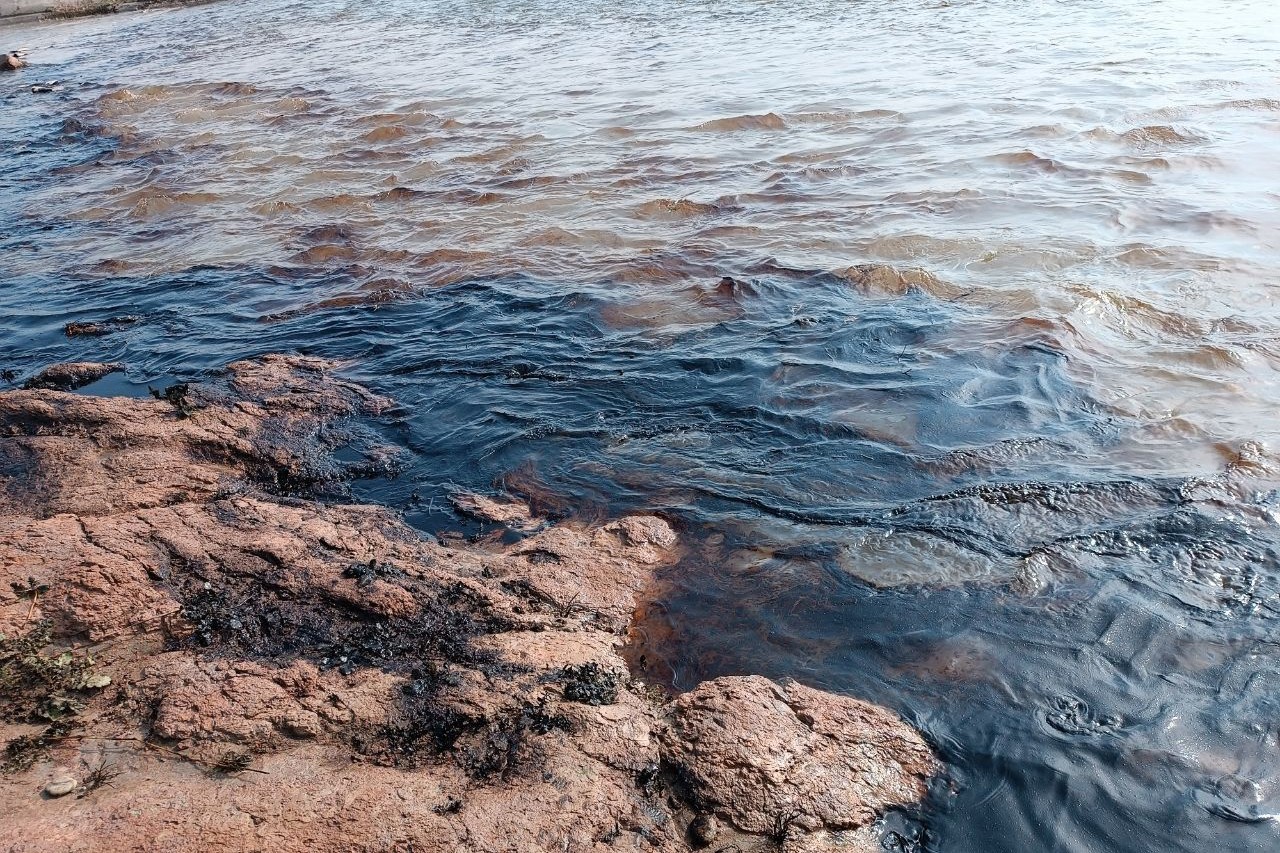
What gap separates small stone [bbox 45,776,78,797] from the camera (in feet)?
8.07

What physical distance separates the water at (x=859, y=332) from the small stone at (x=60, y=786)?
1.98 metres

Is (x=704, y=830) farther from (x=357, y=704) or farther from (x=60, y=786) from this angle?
(x=60, y=786)

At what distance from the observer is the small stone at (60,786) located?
2459 mm

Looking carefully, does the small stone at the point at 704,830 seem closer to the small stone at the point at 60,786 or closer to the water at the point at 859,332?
the water at the point at 859,332

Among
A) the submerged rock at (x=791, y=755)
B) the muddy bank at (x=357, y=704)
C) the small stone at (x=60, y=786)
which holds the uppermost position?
the small stone at (x=60, y=786)

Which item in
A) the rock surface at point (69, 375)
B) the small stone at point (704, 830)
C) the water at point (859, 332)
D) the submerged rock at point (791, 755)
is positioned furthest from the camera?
the rock surface at point (69, 375)

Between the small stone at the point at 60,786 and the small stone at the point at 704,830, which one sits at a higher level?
the small stone at the point at 60,786

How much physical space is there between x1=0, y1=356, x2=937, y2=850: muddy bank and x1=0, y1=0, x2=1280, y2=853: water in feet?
1.23

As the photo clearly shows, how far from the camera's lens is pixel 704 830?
8.47ft

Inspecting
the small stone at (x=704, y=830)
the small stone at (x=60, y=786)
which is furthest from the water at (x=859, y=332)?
the small stone at (x=60, y=786)

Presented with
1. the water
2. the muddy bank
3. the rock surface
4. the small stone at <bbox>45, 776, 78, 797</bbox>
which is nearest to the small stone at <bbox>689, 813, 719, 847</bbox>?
the muddy bank

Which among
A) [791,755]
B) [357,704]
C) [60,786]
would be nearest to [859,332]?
[791,755]

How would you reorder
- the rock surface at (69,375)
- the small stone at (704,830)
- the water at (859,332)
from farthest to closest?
the rock surface at (69,375) < the water at (859,332) < the small stone at (704,830)

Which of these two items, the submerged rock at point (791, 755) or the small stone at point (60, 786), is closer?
the small stone at point (60, 786)
